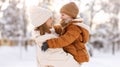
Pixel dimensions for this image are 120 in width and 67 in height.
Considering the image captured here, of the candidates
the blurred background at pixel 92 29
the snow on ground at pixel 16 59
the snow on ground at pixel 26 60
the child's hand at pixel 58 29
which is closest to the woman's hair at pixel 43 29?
the child's hand at pixel 58 29

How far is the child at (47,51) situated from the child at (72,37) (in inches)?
2.4

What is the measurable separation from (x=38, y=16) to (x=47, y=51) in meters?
0.36

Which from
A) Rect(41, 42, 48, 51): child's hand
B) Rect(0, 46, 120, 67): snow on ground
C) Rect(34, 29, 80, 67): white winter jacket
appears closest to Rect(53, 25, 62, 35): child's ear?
Rect(34, 29, 80, 67): white winter jacket

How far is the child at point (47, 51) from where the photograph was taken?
4.06 metres

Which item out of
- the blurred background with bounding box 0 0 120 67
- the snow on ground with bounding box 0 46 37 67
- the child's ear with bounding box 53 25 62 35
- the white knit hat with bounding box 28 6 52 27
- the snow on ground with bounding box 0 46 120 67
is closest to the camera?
the white knit hat with bounding box 28 6 52 27

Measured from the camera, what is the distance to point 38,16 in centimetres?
411

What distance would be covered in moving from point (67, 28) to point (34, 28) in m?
0.33

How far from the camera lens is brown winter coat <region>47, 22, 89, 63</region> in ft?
13.1

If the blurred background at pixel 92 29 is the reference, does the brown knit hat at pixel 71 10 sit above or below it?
above

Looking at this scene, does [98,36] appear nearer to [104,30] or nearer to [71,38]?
[104,30]

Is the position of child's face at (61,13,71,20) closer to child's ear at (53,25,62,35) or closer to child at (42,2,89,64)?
child at (42,2,89,64)

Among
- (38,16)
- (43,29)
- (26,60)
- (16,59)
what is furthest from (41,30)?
(16,59)

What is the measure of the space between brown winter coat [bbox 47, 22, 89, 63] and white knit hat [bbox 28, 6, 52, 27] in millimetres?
212

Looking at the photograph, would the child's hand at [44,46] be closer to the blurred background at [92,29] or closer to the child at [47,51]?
the child at [47,51]
